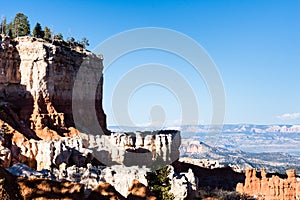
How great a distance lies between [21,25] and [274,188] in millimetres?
45434

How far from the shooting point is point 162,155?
47156mm

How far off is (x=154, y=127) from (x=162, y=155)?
9.44 meters

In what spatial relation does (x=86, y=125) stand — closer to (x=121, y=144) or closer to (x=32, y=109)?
(x=32, y=109)

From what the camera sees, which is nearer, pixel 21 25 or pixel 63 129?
pixel 63 129

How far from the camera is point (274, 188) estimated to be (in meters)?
39.6

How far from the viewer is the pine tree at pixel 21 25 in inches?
2534

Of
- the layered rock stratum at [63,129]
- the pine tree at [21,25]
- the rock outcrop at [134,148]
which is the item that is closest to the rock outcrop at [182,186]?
the layered rock stratum at [63,129]

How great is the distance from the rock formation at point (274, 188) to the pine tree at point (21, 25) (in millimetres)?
40797

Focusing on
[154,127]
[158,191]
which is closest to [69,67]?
[154,127]

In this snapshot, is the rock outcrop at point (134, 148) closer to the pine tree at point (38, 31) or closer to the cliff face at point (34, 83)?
the cliff face at point (34, 83)

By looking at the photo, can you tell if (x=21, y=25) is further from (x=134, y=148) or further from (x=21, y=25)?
(x=134, y=148)

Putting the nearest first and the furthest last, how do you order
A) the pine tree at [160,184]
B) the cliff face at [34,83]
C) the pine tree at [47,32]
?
1. the pine tree at [160,184]
2. the cliff face at [34,83]
3. the pine tree at [47,32]

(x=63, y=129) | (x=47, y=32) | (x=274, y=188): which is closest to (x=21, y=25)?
(x=47, y=32)

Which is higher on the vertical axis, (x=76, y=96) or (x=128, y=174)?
(x=76, y=96)
